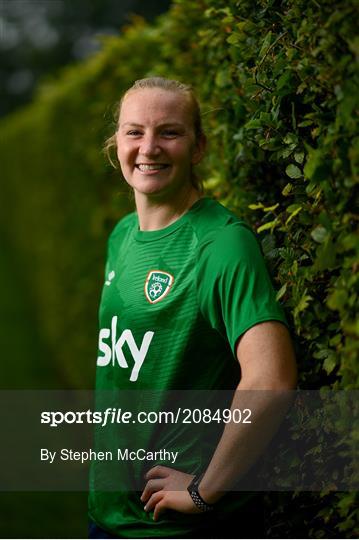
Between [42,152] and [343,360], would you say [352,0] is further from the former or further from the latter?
[42,152]

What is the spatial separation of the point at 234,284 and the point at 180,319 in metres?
0.26

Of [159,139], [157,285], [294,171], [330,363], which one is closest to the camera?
[330,363]

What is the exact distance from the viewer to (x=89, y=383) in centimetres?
652

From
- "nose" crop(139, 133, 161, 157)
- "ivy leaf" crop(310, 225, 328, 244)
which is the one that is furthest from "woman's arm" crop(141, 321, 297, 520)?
"nose" crop(139, 133, 161, 157)

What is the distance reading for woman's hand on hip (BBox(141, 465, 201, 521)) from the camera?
7.32 ft

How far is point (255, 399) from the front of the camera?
2.04 meters

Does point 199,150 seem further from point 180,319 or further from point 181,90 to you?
point 180,319

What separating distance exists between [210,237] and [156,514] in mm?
884

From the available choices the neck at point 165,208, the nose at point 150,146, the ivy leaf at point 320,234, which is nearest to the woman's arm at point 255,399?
the ivy leaf at point 320,234

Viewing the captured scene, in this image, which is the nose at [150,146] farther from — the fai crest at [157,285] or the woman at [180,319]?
the fai crest at [157,285]

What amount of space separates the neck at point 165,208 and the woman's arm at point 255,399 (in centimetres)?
63

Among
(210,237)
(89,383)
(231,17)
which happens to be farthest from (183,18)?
(89,383)

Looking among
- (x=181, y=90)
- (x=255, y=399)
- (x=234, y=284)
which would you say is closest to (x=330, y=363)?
(x=255, y=399)

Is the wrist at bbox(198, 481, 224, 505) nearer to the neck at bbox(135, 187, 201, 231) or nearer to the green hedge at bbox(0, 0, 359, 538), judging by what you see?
the green hedge at bbox(0, 0, 359, 538)
